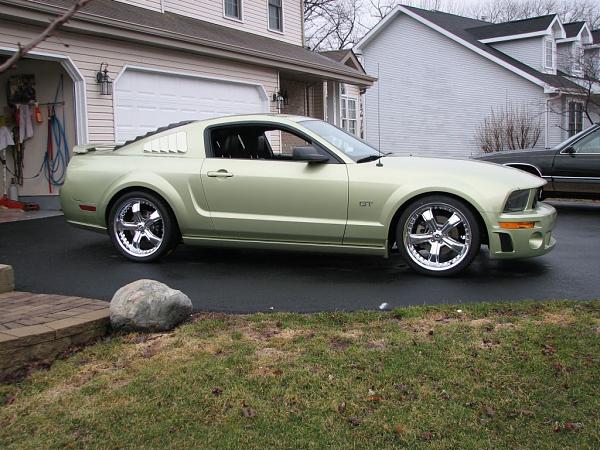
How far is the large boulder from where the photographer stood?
14.8ft

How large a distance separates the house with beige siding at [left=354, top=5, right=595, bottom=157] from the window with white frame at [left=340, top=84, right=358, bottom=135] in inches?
120

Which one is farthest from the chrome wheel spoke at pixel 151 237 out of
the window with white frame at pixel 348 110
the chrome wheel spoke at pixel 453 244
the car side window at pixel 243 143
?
the window with white frame at pixel 348 110

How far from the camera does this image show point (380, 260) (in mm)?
6867

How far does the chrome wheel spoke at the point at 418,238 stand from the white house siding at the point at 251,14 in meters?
10.7

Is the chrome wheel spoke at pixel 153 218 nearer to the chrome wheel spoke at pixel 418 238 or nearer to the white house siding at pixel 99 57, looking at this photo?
the chrome wheel spoke at pixel 418 238

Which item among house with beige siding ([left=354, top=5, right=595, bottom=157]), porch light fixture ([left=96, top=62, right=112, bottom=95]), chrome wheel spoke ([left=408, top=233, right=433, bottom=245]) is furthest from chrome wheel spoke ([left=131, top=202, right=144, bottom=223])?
house with beige siding ([left=354, top=5, right=595, bottom=157])

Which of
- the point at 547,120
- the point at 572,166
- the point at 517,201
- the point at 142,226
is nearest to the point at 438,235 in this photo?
the point at 517,201

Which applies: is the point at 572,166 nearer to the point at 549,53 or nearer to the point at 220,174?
Answer: the point at 220,174

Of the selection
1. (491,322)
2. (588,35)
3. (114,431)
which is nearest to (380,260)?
(491,322)

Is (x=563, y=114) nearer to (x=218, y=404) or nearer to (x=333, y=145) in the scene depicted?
(x=333, y=145)

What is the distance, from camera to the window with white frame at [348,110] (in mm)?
23730

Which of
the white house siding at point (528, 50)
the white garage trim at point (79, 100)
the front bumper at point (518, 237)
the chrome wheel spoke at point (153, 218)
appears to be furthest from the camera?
the white house siding at point (528, 50)

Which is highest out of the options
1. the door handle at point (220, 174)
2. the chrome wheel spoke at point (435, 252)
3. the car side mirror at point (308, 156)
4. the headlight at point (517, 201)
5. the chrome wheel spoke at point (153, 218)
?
the car side mirror at point (308, 156)

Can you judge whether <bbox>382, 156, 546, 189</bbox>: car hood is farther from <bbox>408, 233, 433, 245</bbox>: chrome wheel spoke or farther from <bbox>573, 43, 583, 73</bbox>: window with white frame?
<bbox>573, 43, 583, 73</bbox>: window with white frame
